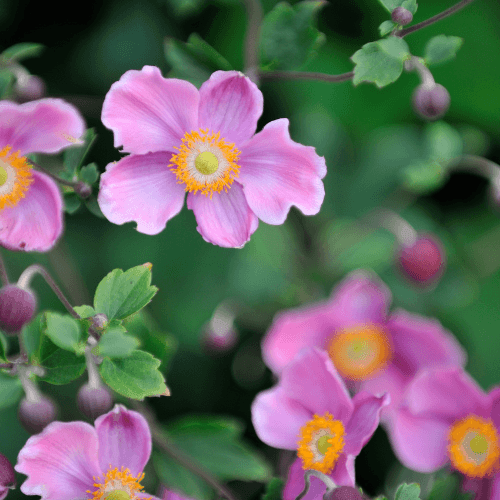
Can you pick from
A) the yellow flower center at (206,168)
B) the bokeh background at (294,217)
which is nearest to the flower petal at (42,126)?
the yellow flower center at (206,168)

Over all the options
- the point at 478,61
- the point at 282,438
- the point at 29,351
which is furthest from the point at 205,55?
the point at 478,61

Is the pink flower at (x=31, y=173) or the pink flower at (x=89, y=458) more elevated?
the pink flower at (x=31, y=173)

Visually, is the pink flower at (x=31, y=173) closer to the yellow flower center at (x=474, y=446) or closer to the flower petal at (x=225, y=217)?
the flower petal at (x=225, y=217)

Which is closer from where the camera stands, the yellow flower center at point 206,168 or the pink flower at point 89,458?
the pink flower at point 89,458

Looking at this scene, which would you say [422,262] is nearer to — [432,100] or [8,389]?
[432,100]

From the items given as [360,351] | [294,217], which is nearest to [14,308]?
[360,351]

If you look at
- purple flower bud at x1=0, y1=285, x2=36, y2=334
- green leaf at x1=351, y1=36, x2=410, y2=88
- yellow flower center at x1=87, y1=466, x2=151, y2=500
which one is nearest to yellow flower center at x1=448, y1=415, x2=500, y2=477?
yellow flower center at x1=87, y1=466, x2=151, y2=500

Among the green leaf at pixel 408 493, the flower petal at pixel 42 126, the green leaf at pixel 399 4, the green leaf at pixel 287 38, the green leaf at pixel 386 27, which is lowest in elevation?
the green leaf at pixel 408 493
